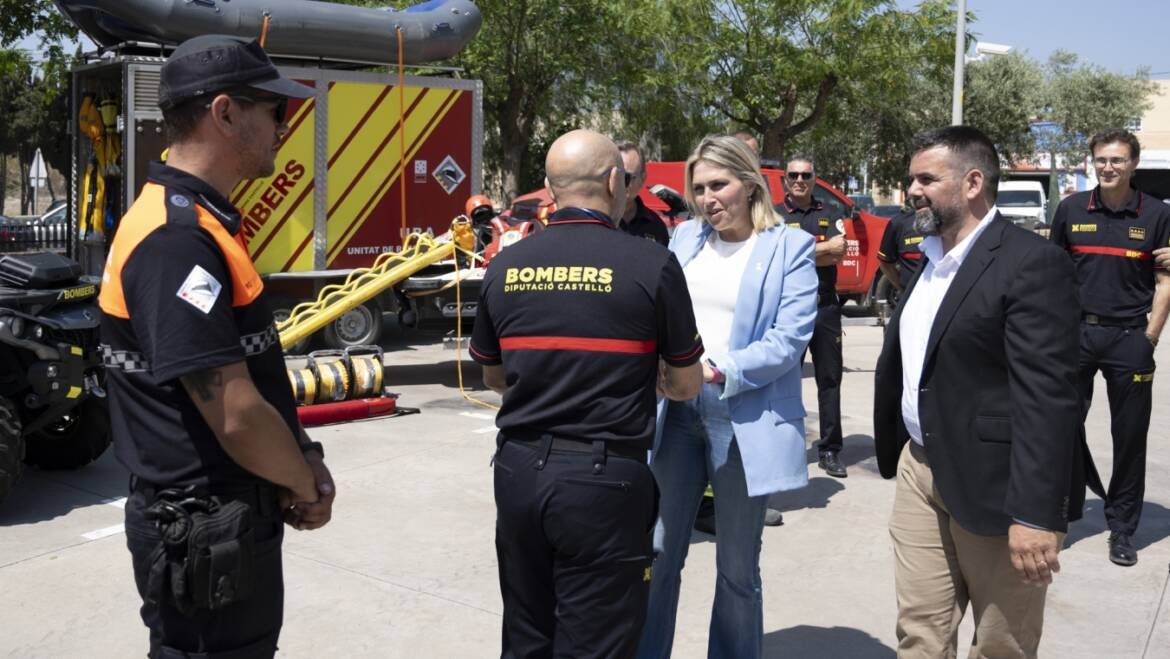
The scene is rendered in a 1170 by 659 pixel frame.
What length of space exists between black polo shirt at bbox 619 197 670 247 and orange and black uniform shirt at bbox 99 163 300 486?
3145mm

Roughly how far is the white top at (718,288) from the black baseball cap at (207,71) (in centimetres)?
173

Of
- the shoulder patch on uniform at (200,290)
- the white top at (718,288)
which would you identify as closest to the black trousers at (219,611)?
the shoulder patch on uniform at (200,290)

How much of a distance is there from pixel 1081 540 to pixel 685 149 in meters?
24.3

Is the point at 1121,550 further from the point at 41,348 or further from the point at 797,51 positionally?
the point at 797,51

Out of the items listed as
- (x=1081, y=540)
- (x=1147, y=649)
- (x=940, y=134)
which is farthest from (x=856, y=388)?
(x=940, y=134)

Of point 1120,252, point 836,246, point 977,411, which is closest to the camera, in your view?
point 977,411

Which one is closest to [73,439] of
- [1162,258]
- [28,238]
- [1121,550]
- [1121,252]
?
[1121,550]

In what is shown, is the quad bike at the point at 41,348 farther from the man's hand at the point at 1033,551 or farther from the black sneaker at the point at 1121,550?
the black sneaker at the point at 1121,550

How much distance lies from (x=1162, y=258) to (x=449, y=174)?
773cm

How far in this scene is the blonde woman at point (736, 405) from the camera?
3.52 m

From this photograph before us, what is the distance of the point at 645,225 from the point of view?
18.1 feet

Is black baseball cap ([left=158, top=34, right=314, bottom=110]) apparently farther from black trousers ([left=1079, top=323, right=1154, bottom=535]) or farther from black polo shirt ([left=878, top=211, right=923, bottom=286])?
black polo shirt ([left=878, top=211, right=923, bottom=286])

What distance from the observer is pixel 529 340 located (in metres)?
2.79

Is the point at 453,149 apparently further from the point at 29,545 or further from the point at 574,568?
the point at 574,568
